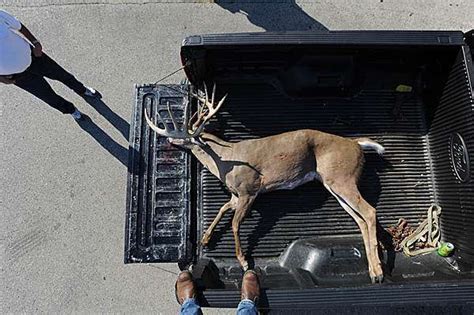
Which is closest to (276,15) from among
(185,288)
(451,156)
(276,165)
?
(276,165)

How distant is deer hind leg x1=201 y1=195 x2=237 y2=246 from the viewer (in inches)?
135

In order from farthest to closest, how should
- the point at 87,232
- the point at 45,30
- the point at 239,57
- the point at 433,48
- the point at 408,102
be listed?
the point at 45,30
the point at 87,232
the point at 408,102
the point at 239,57
the point at 433,48

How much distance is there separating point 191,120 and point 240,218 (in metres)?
0.83

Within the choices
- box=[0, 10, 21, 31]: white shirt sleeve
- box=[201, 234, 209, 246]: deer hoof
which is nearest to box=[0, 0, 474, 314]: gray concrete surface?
box=[201, 234, 209, 246]: deer hoof

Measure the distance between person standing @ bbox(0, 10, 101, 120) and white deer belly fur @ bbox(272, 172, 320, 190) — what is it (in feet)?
6.62

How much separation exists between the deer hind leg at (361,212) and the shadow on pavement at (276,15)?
1890mm

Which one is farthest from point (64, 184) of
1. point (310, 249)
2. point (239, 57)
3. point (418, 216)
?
point (418, 216)

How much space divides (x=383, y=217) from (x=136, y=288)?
2.12 m

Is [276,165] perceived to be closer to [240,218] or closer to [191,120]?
[240,218]

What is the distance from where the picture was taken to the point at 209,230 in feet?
11.2

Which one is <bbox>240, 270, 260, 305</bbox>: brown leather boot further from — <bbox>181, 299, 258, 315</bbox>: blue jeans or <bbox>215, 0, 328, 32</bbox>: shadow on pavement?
<bbox>215, 0, 328, 32</bbox>: shadow on pavement

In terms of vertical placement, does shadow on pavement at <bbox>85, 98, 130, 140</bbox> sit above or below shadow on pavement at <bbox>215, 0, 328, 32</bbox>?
below

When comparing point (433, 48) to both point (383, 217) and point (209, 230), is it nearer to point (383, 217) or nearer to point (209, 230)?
point (383, 217)

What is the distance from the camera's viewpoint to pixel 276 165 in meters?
3.44
